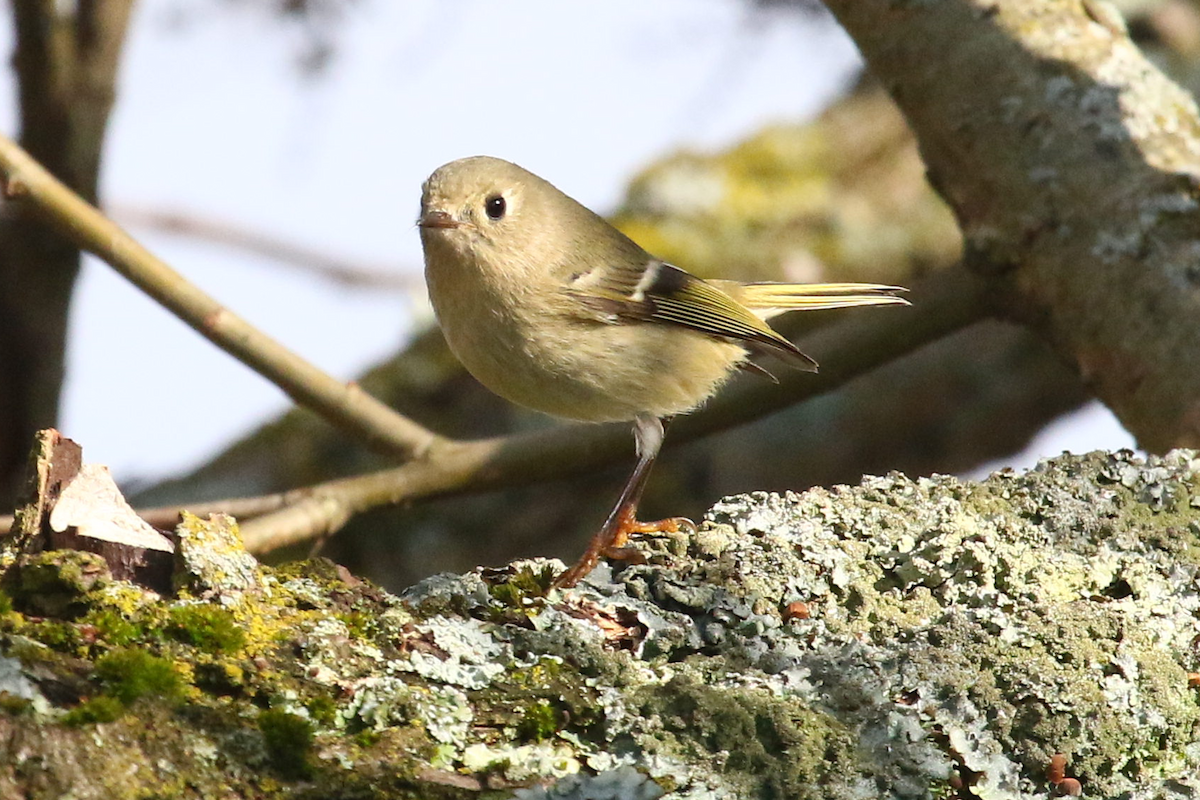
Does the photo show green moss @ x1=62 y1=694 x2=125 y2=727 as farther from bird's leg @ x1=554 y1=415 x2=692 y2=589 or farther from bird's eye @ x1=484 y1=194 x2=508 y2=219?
bird's eye @ x1=484 y1=194 x2=508 y2=219

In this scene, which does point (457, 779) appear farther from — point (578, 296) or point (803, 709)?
point (578, 296)

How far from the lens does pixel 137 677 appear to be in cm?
138

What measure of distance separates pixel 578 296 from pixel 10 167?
54.4 inches

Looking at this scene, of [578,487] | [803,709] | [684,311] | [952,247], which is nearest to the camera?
[803,709]

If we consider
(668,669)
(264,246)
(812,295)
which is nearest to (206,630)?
(668,669)

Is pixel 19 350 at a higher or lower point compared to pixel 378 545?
higher

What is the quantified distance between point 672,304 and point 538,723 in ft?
6.48

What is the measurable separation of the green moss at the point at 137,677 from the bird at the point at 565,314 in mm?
1437

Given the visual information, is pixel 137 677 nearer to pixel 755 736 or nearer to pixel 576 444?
pixel 755 736

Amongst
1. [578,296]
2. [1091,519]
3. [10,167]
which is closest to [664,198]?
[578,296]

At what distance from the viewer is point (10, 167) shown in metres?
3.09

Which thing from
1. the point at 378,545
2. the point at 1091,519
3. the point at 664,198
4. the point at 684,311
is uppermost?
the point at 664,198

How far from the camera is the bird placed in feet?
9.88

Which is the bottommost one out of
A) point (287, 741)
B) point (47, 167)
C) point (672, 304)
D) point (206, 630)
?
point (287, 741)
